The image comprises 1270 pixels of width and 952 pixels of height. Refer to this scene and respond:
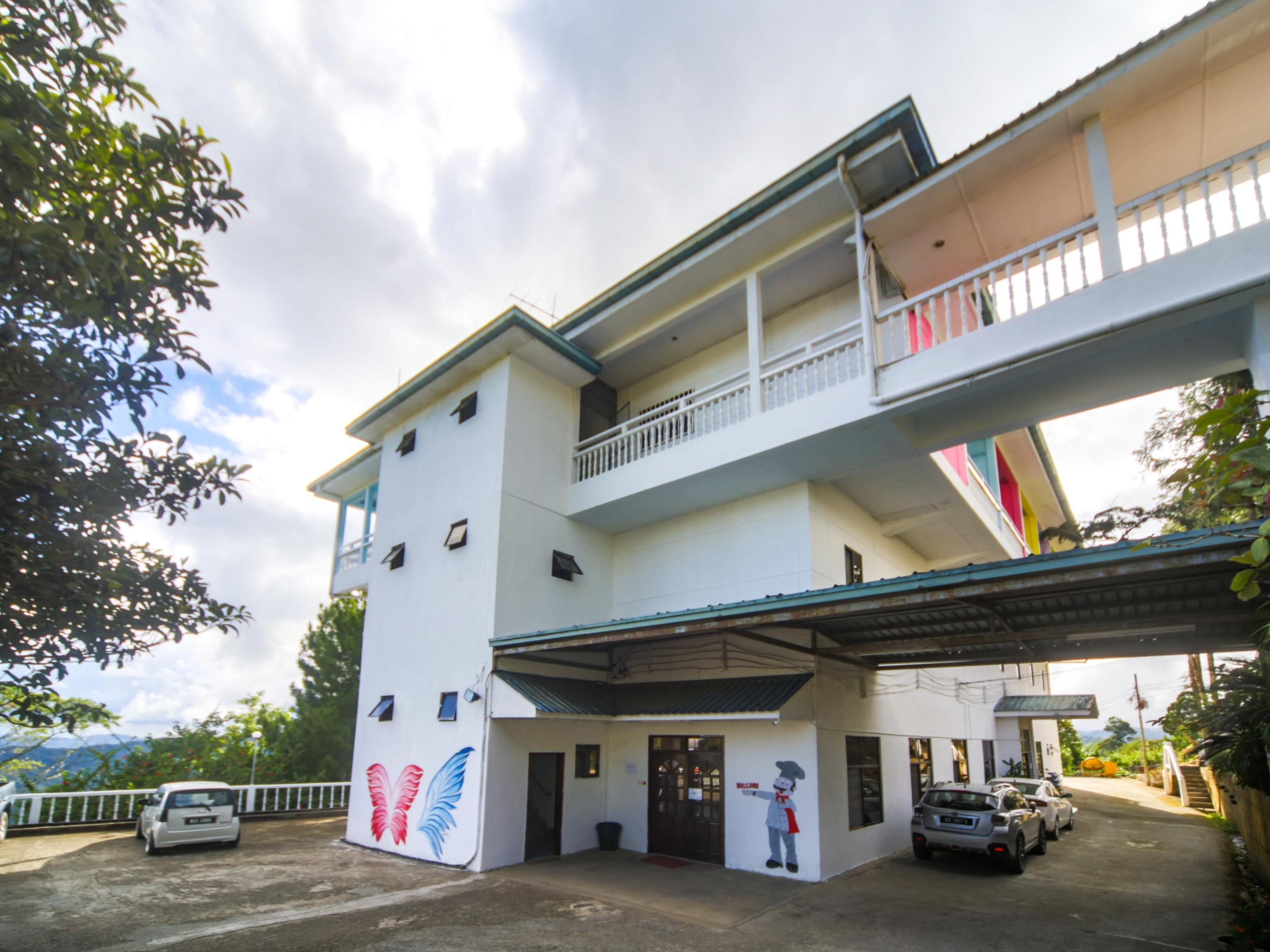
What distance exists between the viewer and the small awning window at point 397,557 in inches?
627

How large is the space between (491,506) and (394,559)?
3.56m

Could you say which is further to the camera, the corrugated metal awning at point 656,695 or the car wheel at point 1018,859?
the car wheel at point 1018,859

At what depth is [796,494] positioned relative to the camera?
12.7 metres

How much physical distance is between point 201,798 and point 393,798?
144 inches

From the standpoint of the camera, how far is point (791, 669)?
12.0 meters

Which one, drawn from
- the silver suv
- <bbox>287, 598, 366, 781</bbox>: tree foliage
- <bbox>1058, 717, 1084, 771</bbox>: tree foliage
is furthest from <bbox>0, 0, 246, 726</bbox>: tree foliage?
<bbox>1058, 717, 1084, 771</bbox>: tree foliage

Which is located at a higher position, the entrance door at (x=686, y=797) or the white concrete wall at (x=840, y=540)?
the white concrete wall at (x=840, y=540)

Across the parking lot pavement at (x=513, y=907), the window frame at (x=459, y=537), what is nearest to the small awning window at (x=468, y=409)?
the window frame at (x=459, y=537)

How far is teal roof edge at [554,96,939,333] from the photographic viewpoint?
10.4m

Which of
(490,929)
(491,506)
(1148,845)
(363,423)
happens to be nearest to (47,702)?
(490,929)

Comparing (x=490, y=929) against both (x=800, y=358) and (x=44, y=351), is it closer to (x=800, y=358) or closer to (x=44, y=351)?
(x=44, y=351)

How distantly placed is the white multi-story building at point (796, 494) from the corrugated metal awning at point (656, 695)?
72 millimetres

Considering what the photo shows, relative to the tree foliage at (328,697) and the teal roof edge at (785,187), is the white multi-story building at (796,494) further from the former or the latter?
the tree foliage at (328,697)

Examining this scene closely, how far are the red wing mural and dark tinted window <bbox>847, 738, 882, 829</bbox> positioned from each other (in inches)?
315
